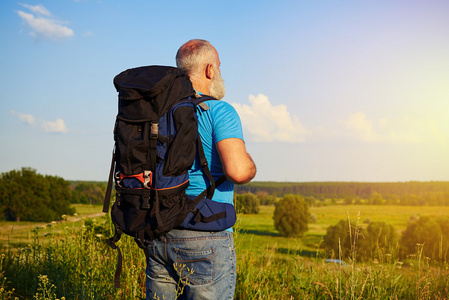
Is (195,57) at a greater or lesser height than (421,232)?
greater

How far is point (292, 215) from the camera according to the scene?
195 ft

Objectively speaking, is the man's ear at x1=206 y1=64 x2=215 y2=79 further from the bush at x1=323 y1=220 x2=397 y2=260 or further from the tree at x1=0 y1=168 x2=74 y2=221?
the tree at x1=0 y1=168 x2=74 y2=221

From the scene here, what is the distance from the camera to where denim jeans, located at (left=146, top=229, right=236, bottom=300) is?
2.19 m

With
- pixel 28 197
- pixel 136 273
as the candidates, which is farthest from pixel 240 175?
pixel 28 197

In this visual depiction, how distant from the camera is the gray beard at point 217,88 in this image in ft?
8.21

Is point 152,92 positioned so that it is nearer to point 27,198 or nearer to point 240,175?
point 240,175

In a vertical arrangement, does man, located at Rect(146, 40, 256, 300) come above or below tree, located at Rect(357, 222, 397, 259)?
above

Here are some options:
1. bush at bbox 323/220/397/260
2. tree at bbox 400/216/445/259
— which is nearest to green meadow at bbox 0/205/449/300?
bush at bbox 323/220/397/260

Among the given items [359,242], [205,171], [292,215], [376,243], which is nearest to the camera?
[205,171]

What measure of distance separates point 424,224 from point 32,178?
40.6 metres

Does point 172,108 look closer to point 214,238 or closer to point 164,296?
point 214,238

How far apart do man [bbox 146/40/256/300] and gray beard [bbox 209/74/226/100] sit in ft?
0.33

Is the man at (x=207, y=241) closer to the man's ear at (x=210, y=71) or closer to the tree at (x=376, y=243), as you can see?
the man's ear at (x=210, y=71)

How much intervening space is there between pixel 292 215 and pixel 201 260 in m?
59.2
